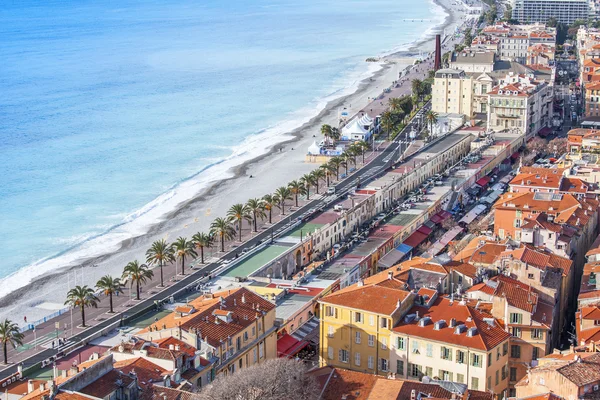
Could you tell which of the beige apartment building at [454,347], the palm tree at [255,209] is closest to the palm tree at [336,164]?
the palm tree at [255,209]

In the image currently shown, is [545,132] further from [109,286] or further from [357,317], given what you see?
Result: [357,317]

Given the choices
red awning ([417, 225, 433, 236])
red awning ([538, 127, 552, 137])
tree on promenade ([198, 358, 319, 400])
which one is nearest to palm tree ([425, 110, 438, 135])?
red awning ([538, 127, 552, 137])

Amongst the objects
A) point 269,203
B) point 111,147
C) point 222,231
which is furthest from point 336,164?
point 111,147

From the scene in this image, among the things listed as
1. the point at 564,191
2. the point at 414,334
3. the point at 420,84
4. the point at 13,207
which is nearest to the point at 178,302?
the point at 414,334

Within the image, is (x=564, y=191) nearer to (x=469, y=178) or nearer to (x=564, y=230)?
(x=564, y=230)

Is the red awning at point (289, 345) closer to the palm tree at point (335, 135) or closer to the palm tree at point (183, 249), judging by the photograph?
the palm tree at point (183, 249)

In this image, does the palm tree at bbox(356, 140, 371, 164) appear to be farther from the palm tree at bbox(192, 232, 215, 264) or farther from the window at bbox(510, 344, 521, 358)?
the window at bbox(510, 344, 521, 358)
